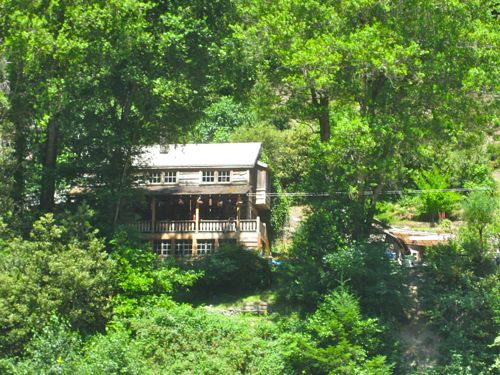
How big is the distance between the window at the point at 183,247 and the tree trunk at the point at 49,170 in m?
8.01

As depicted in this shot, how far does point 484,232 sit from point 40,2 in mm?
17019

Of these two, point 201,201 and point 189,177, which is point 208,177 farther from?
point 201,201

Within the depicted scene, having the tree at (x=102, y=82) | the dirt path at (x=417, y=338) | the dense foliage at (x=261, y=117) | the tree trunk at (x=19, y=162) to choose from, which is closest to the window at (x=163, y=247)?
the tree at (x=102, y=82)

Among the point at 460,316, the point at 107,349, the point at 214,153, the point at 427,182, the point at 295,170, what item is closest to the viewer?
the point at 107,349

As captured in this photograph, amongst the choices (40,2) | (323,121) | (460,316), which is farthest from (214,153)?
(460,316)

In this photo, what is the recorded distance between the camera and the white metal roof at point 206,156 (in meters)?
37.9

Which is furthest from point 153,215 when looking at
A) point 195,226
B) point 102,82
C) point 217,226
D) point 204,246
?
point 102,82

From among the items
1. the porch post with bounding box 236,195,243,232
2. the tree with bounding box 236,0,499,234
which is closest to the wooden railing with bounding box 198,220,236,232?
the porch post with bounding box 236,195,243,232

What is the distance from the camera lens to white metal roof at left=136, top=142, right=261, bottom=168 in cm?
3791

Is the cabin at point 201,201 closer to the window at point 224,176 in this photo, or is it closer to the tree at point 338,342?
the window at point 224,176

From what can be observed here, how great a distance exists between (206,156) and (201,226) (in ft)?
11.7

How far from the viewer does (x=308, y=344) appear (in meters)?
23.8

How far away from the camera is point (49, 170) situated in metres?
30.2

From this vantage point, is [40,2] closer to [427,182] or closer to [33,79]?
[33,79]
